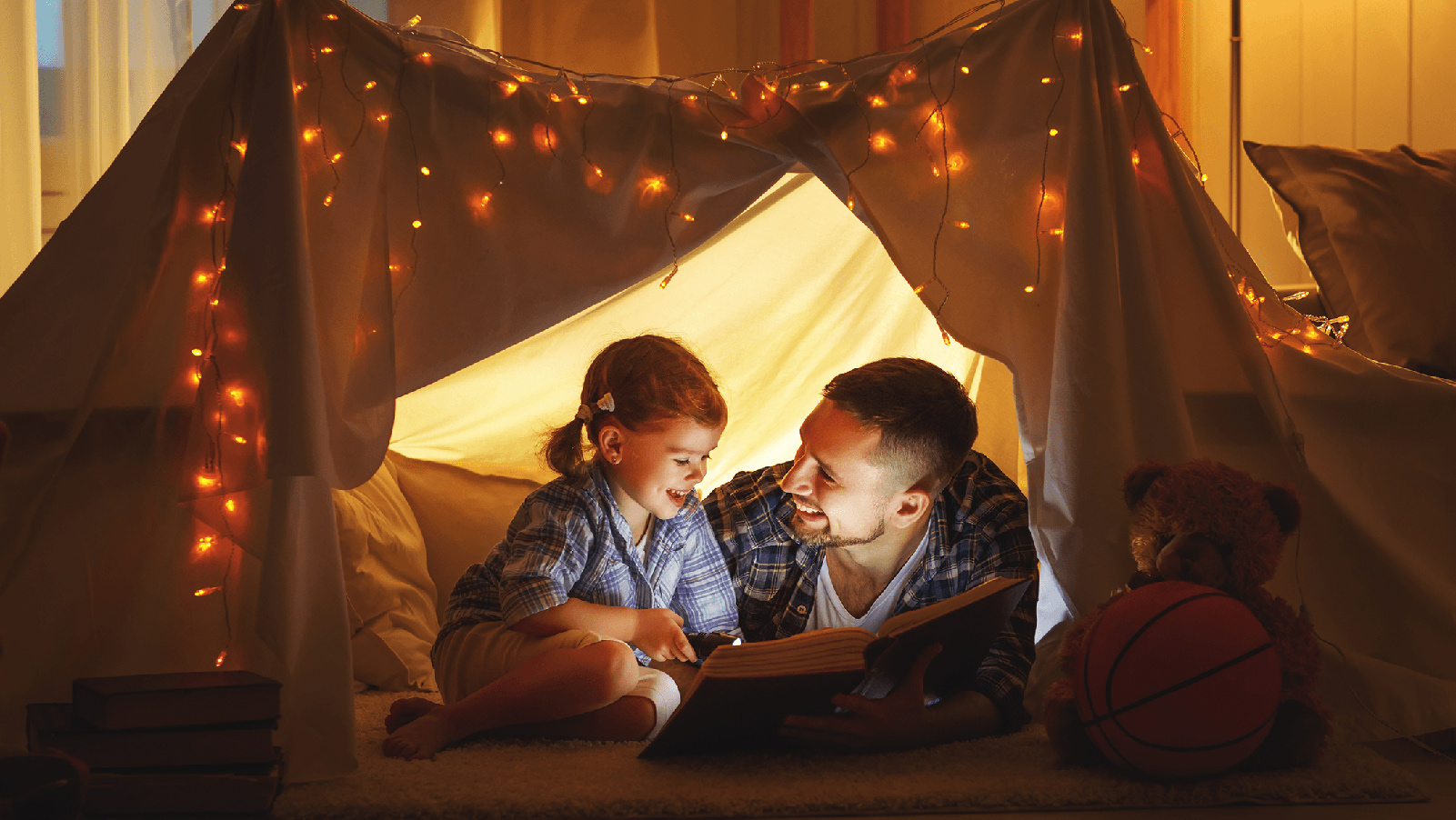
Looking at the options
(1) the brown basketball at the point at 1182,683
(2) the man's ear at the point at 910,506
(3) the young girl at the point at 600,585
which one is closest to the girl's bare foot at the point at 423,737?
(3) the young girl at the point at 600,585

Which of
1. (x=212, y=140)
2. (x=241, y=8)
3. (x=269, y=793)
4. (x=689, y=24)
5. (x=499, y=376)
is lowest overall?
(x=269, y=793)

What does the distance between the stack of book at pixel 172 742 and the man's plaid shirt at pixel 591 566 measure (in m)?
0.40

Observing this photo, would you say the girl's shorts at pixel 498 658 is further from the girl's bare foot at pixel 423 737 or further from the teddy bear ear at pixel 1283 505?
the teddy bear ear at pixel 1283 505

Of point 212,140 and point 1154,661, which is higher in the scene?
point 212,140

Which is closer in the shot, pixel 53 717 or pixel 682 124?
pixel 53 717

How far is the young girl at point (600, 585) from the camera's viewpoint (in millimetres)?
1423

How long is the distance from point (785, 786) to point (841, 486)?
0.48 meters

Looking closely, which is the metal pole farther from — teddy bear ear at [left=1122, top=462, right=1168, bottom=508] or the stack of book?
the stack of book

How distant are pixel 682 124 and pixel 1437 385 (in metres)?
1.14

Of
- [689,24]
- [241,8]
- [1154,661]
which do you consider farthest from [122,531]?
[689,24]

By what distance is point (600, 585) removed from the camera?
5.36 feet

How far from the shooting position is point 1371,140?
3.00 metres

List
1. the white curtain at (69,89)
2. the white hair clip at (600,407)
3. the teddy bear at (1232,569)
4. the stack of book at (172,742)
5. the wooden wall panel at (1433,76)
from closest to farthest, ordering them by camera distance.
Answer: the stack of book at (172,742) < the teddy bear at (1232,569) < the white hair clip at (600,407) < the white curtain at (69,89) < the wooden wall panel at (1433,76)

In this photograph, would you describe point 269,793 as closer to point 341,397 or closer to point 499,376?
point 341,397
